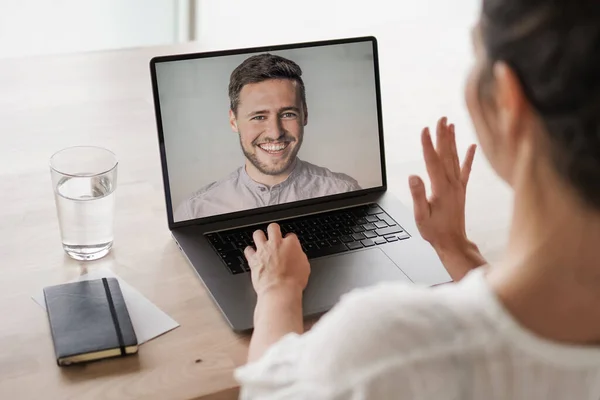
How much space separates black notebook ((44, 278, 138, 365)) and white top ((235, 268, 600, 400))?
0.42 metres

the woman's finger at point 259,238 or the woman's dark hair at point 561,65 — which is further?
the woman's finger at point 259,238

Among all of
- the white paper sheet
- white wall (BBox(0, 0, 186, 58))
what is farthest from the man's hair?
white wall (BBox(0, 0, 186, 58))

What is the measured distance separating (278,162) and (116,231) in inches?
11.0

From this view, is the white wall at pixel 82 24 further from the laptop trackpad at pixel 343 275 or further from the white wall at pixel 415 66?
the laptop trackpad at pixel 343 275

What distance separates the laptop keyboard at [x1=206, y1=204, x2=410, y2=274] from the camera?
4.39ft

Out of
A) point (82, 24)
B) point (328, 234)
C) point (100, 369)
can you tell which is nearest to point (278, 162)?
point (328, 234)

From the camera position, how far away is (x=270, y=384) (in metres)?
0.85

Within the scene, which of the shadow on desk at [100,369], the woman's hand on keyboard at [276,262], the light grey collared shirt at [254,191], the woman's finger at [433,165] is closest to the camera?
the shadow on desk at [100,369]

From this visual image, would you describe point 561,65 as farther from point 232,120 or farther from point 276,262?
point 232,120

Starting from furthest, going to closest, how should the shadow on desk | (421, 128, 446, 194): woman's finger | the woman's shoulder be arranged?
1. (421, 128, 446, 194): woman's finger
2. the shadow on desk
3. the woman's shoulder

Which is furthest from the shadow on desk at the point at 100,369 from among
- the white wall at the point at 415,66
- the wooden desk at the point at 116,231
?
the white wall at the point at 415,66

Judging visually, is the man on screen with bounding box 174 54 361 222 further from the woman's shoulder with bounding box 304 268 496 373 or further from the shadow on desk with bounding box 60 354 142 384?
the woman's shoulder with bounding box 304 268 496 373

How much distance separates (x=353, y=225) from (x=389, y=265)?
0.38 ft

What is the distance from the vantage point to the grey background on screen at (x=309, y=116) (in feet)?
4.46
